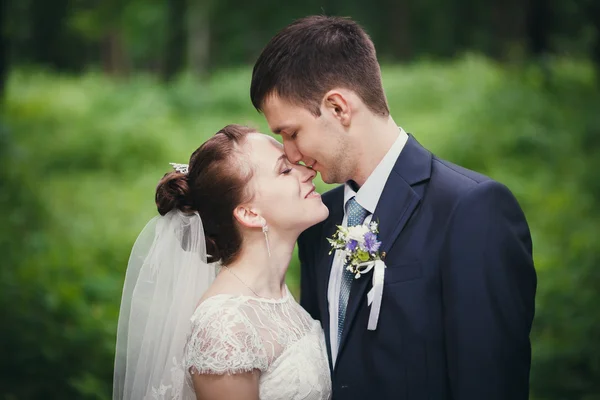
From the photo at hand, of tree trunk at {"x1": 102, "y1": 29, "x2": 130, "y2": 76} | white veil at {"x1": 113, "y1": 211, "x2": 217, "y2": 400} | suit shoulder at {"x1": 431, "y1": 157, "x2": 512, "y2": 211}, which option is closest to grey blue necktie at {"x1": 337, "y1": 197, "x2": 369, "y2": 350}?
suit shoulder at {"x1": 431, "y1": 157, "x2": 512, "y2": 211}

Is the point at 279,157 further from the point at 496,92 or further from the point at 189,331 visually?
the point at 496,92

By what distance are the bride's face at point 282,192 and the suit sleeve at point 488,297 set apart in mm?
668

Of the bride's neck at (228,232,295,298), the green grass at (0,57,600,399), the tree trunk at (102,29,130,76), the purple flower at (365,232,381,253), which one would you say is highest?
the purple flower at (365,232,381,253)

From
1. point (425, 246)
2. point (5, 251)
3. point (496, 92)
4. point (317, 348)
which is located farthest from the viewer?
point (496, 92)

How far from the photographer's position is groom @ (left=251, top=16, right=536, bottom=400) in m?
2.28

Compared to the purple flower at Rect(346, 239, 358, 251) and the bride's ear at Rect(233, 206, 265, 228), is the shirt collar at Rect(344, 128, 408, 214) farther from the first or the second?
the bride's ear at Rect(233, 206, 265, 228)

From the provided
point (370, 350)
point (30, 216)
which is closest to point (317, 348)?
point (370, 350)

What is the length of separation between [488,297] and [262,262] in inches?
39.2

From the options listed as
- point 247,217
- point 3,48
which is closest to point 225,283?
point 247,217

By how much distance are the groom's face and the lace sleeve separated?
2.10 feet

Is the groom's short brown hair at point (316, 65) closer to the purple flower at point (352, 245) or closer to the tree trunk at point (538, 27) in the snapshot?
the purple flower at point (352, 245)

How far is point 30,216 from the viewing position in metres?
8.84

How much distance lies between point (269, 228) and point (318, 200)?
231mm

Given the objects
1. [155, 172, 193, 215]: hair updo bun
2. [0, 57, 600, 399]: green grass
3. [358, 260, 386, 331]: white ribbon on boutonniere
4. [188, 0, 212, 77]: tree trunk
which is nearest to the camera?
[358, 260, 386, 331]: white ribbon on boutonniere
